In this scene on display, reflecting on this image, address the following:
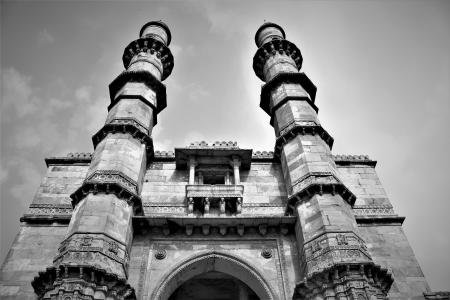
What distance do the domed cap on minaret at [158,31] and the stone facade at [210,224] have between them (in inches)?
228

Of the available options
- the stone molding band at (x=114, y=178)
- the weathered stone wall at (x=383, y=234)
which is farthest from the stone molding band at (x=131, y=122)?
the weathered stone wall at (x=383, y=234)

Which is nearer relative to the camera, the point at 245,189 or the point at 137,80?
the point at 245,189

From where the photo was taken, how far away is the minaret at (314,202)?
9.36 meters

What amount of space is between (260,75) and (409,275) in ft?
37.1

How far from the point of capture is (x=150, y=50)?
61.4 feet

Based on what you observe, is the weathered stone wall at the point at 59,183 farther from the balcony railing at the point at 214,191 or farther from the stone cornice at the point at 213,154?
the balcony railing at the point at 214,191

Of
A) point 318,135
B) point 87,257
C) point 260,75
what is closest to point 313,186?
point 318,135

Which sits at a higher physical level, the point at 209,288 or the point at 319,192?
the point at 319,192

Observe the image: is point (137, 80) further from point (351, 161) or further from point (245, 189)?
point (351, 161)

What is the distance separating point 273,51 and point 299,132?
625 cm

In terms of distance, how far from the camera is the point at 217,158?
14.1 meters

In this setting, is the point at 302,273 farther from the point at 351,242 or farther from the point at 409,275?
the point at 409,275

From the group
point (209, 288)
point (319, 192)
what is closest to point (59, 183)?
point (209, 288)

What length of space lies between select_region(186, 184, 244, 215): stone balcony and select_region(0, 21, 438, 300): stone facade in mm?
36
